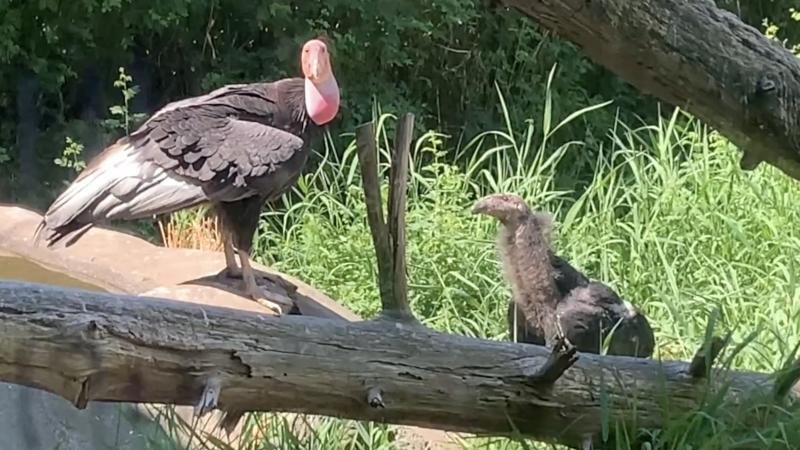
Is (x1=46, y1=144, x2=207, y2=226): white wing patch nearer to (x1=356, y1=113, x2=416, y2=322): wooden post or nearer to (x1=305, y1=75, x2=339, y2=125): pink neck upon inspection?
(x1=305, y1=75, x2=339, y2=125): pink neck

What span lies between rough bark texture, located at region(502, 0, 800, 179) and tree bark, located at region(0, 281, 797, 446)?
1.50 ft

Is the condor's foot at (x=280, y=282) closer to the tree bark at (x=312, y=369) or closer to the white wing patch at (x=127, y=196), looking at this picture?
the white wing patch at (x=127, y=196)

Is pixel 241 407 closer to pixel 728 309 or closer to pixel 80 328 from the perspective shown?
pixel 80 328

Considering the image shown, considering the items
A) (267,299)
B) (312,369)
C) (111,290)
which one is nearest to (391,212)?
(312,369)

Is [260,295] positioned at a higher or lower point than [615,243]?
lower

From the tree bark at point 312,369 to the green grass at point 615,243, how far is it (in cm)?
69

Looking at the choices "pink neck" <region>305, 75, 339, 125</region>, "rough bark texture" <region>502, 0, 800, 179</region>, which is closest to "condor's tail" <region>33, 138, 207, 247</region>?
"pink neck" <region>305, 75, 339, 125</region>

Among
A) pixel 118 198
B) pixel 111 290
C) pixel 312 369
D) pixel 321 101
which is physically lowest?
pixel 111 290

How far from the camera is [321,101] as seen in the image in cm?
374

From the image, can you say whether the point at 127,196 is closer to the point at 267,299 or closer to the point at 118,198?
the point at 118,198

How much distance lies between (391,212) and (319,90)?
1.85 m

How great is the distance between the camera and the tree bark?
1.77 metres

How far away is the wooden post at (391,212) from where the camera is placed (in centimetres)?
188

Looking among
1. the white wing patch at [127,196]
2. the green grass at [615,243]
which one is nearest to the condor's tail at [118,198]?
the white wing patch at [127,196]
